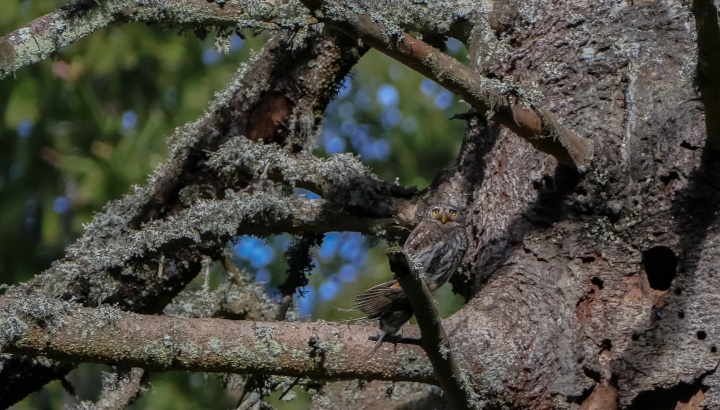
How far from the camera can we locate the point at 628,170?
9.69 ft

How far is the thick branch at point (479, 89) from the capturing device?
98.0 inches

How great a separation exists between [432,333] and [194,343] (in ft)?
2.22

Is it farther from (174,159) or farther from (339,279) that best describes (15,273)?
(174,159)

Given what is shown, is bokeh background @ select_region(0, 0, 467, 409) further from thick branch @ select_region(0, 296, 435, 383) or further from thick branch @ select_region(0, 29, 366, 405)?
thick branch @ select_region(0, 296, 435, 383)

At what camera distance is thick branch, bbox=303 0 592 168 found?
8.17ft

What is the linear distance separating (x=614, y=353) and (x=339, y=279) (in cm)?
600

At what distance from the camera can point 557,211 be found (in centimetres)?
304

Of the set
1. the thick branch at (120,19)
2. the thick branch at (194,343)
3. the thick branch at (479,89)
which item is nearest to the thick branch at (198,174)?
the thick branch at (120,19)

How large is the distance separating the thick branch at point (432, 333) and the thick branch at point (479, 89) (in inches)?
29.9

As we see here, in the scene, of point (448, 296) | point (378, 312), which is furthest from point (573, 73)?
point (448, 296)

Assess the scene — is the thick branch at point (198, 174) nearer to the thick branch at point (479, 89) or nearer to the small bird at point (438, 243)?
the small bird at point (438, 243)

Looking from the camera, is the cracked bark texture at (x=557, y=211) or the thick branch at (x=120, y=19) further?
the cracked bark texture at (x=557, y=211)

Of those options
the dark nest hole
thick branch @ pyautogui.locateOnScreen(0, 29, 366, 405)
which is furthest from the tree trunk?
thick branch @ pyautogui.locateOnScreen(0, 29, 366, 405)

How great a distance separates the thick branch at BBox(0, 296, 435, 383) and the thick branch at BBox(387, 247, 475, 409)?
0.13m
